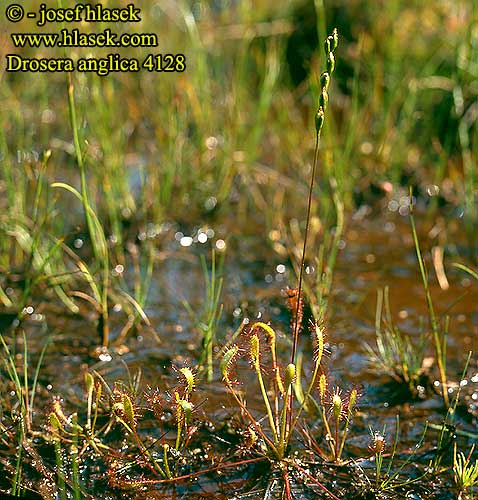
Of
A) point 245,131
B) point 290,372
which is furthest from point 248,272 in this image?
point 290,372

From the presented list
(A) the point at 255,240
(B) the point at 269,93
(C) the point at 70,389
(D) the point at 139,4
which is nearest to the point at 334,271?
(A) the point at 255,240

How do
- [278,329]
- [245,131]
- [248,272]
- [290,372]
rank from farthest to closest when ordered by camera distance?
[245,131], [248,272], [278,329], [290,372]

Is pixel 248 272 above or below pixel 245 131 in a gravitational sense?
below

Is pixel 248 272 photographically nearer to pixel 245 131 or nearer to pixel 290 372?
pixel 245 131

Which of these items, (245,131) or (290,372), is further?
(245,131)

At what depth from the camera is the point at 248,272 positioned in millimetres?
2688

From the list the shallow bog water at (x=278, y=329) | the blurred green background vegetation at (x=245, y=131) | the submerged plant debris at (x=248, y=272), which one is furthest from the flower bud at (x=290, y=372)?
the blurred green background vegetation at (x=245, y=131)

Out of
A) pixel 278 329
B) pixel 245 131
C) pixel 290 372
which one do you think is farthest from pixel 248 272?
pixel 290 372

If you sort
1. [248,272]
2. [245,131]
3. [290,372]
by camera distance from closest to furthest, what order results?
1. [290,372]
2. [248,272]
3. [245,131]

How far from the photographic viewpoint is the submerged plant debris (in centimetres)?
184

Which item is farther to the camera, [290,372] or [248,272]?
[248,272]

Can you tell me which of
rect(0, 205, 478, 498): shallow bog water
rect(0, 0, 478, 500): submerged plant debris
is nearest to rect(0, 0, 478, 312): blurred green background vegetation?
rect(0, 0, 478, 500): submerged plant debris

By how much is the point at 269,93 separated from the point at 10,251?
3.43 ft

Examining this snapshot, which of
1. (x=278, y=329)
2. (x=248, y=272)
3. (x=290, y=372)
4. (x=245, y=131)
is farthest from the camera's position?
(x=245, y=131)
